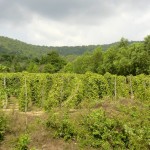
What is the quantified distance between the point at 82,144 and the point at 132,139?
7.03 feet

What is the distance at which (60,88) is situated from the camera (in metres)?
24.0

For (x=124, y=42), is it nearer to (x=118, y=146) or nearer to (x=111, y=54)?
(x=111, y=54)

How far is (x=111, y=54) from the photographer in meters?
58.4

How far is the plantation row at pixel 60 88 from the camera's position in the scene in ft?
76.9

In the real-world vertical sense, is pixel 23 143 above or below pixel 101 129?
below

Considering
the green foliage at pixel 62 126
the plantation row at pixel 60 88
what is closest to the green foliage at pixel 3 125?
the green foliage at pixel 62 126

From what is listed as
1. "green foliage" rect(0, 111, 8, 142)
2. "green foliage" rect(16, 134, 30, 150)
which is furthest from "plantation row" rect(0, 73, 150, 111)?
"green foliage" rect(16, 134, 30, 150)

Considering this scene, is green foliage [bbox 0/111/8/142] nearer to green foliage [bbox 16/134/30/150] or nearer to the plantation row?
green foliage [bbox 16/134/30/150]

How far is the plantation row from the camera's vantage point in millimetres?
23438

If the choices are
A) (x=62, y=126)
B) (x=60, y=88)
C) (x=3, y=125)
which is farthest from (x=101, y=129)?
(x=60, y=88)

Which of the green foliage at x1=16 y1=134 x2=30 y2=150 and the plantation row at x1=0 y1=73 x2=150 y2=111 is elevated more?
the plantation row at x1=0 y1=73 x2=150 y2=111

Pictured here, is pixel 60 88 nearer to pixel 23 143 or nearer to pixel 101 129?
pixel 101 129

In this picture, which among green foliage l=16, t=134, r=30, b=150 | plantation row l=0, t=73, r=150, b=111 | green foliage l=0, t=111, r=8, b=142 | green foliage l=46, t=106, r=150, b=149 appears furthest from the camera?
A: plantation row l=0, t=73, r=150, b=111

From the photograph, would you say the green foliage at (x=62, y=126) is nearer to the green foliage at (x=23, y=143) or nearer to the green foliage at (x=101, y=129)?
the green foliage at (x=101, y=129)
